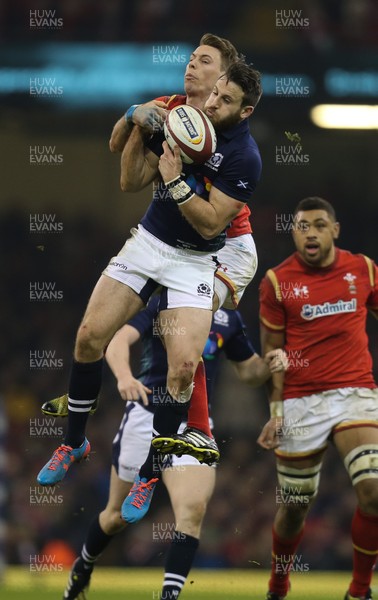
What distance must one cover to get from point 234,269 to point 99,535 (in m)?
2.16

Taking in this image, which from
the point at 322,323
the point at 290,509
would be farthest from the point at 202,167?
the point at 290,509

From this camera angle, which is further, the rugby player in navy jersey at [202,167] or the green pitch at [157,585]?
the green pitch at [157,585]

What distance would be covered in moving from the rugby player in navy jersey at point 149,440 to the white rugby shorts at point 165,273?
2.71ft

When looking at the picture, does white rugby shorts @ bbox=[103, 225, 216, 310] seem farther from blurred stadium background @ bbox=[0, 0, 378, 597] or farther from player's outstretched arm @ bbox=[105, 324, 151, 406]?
blurred stadium background @ bbox=[0, 0, 378, 597]

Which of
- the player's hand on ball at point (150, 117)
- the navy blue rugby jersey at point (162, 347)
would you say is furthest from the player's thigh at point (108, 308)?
the navy blue rugby jersey at point (162, 347)

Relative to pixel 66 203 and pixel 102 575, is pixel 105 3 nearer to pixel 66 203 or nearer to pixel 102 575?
pixel 66 203

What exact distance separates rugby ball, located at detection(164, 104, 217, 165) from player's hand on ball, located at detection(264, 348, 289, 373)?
1.86m

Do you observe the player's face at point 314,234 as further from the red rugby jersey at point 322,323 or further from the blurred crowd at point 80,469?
the blurred crowd at point 80,469

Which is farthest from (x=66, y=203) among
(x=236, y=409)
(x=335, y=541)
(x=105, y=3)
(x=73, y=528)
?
(x=335, y=541)

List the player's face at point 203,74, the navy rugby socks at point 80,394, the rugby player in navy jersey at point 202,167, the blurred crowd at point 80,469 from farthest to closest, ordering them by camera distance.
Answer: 1. the blurred crowd at point 80,469
2. the player's face at point 203,74
3. the navy rugby socks at point 80,394
4. the rugby player in navy jersey at point 202,167

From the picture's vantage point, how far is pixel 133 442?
8219mm

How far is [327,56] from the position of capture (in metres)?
14.3

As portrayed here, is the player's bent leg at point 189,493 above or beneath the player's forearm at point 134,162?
beneath

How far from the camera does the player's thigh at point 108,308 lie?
22.3 ft
